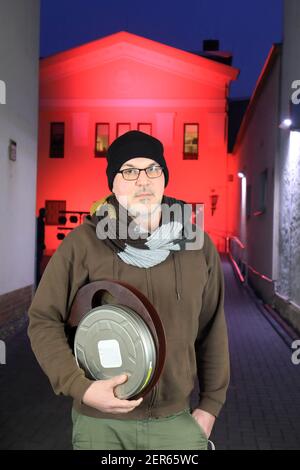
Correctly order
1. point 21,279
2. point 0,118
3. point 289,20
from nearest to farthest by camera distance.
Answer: point 0,118 < point 21,279 < point 289,20

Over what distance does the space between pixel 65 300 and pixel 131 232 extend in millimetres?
312

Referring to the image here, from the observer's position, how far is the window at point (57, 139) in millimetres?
27547

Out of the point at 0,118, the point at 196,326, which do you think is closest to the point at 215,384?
the point at 196,326

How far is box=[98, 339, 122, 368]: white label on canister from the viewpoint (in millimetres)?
1693

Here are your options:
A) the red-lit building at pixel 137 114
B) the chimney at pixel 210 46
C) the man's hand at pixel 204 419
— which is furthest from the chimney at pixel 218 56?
the man's hand at pixel 204 419

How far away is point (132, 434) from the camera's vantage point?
195 centimetres


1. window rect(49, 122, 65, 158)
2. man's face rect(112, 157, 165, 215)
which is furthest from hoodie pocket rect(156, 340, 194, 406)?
window rect(49, 122, 65, 158)

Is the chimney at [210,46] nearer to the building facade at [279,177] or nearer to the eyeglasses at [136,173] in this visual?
the building facade at [279,177]

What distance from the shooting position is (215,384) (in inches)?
86.0

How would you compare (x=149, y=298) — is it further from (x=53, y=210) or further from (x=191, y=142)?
(x=53, y=210)

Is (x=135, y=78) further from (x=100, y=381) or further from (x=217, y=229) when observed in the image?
(x=100, y=381)

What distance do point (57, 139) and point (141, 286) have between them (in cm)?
2651

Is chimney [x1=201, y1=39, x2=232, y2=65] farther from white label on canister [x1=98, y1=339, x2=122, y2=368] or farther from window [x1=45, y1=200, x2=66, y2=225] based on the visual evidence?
white label on canister [x1=98, y1=339, x2=122, y2=368]

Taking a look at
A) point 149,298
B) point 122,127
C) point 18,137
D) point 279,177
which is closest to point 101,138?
point 122,127
